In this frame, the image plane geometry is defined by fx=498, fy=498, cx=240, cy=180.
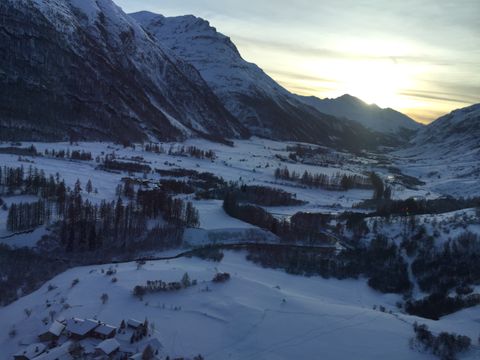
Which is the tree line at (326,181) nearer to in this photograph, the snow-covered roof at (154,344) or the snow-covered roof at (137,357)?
the snow-covered roof at (154,344)

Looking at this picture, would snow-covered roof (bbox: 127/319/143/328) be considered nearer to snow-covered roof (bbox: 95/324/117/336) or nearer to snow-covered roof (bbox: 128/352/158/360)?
snow-covered roof (bbox: 95/324/117/336)

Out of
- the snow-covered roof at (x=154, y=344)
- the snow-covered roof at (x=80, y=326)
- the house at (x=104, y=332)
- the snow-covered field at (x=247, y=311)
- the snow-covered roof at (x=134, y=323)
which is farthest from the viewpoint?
the snow-covered roof at (x=134, y=323)

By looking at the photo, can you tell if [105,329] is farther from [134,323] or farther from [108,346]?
[108,346]

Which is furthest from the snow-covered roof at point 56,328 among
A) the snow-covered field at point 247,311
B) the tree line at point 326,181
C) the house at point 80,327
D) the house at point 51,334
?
the tree line at point 326,181

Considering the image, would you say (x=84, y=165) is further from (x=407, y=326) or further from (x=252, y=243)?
(x=407, y=326)

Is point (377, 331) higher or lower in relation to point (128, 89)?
lower

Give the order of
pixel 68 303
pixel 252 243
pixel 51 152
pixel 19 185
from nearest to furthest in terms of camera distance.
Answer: pixel 68 303 → pixel 252 243 → pixel 19 185 → pixel 51 152

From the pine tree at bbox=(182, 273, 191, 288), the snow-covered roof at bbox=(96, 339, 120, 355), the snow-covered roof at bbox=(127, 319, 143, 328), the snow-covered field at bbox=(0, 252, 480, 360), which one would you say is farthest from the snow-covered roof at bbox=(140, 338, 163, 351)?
the pine tree at bbox=(182, 273, 191, 288)

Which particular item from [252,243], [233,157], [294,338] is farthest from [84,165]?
[294,338]
